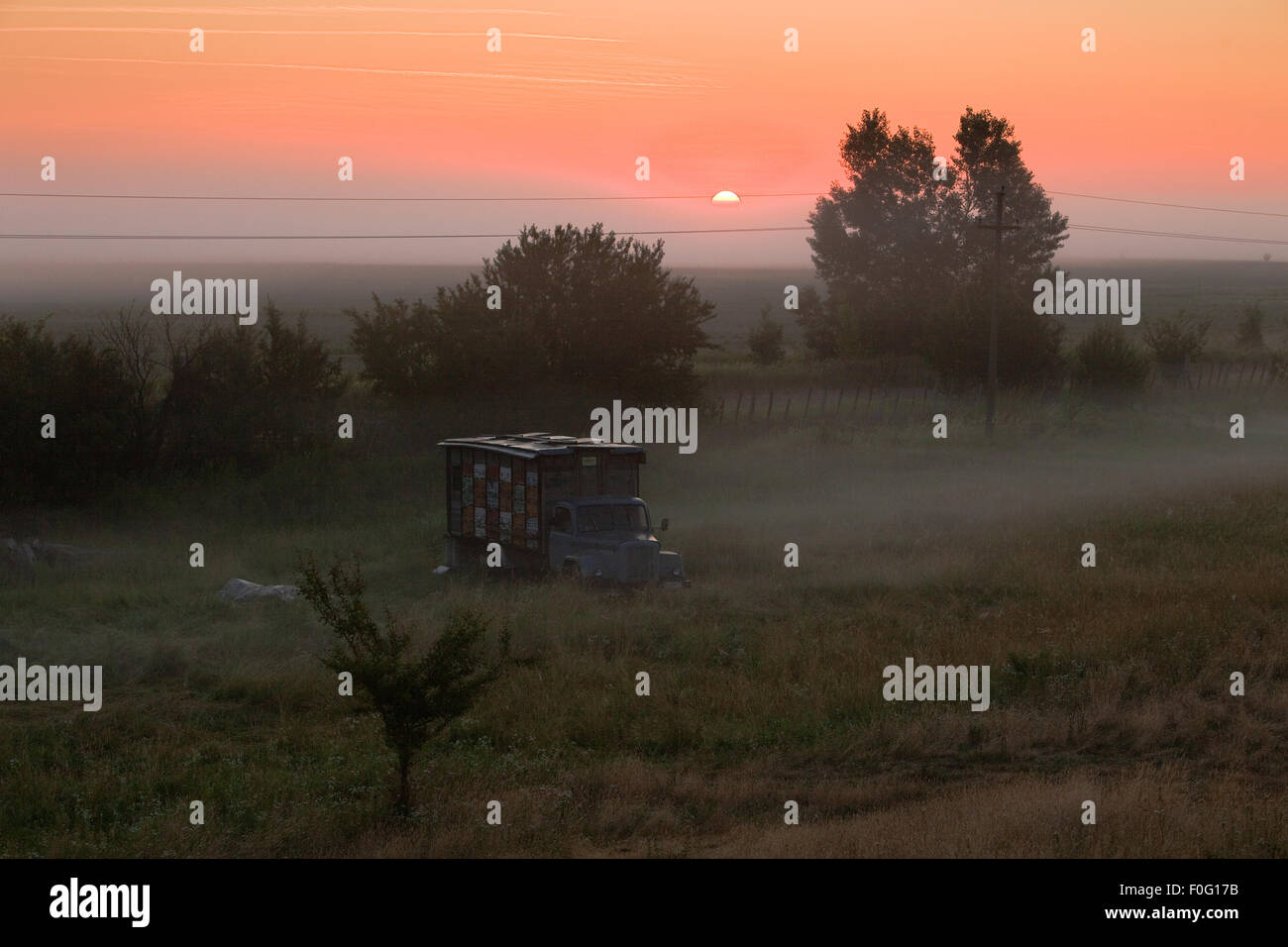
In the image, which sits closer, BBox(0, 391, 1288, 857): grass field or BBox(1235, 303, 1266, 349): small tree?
BBox(0, 391, 1288, 857): grass field

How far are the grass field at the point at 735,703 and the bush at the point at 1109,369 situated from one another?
81.7 ft

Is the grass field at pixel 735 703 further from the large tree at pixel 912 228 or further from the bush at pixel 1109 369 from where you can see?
the large tree at pixel 912 228

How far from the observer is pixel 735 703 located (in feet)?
45.9

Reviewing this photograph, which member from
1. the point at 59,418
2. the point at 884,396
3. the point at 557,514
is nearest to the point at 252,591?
the point at 557,514

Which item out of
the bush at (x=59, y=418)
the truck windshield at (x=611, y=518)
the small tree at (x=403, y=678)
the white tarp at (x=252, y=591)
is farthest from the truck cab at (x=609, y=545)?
the bush at (x=59, y=418)

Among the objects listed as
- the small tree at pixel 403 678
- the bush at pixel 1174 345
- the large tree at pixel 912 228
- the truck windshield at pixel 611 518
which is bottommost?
the small tree at pixel 403 678

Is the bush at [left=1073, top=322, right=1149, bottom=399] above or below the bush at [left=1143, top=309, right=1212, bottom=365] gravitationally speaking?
below

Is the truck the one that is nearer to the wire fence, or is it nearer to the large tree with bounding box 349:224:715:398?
the large tree with bounding box 349:224:715:398

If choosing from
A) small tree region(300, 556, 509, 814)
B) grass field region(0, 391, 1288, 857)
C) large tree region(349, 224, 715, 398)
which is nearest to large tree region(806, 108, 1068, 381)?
large tree region(349, 224, 715, 398)

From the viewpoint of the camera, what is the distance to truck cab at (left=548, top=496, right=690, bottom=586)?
2036cm

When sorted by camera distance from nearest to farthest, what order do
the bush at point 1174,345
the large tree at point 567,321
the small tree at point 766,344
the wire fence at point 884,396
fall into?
the large tree at point 567,321
the wire fence at point 884,396
the bush at point 1174,345
the small tree at point 766,344

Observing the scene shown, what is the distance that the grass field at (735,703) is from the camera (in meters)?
10.0

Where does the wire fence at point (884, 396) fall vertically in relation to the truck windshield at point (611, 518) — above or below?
above
